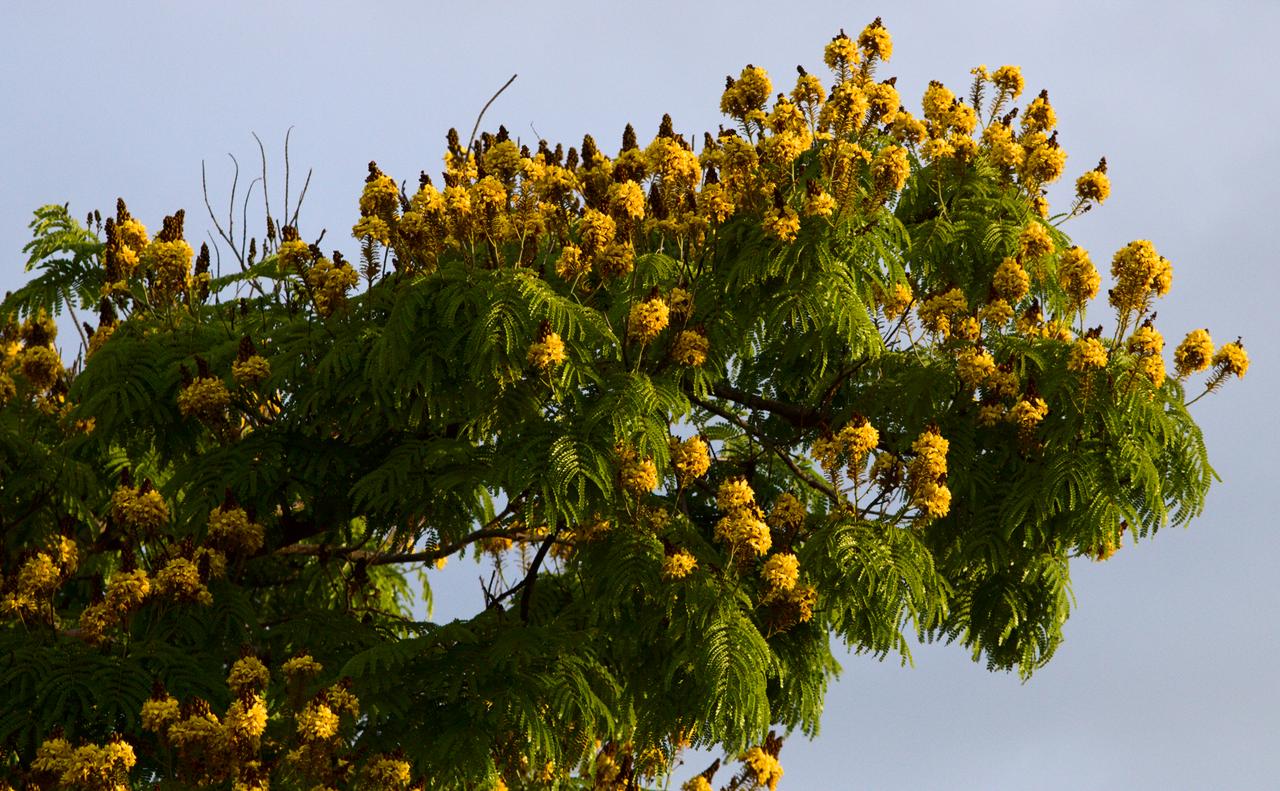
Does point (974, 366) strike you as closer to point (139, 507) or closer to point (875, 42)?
point (875, 42)

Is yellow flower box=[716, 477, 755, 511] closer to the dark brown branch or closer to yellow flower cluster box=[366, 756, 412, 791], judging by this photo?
the dark brown branch

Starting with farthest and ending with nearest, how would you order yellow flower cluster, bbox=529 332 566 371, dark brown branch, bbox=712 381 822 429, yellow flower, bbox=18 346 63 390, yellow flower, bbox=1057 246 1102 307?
yellow flower, bbox=18 346 63 390
dark brown branch, bbox=712 381 822 429
yellow flower, bbox=1057 246 1102 307
yellow flower cluster, bbox=529 332 566 371

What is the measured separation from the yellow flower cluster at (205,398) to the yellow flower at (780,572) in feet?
11.0

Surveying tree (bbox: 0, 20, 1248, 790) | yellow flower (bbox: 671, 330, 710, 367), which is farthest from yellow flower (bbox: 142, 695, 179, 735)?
yellow flower (bbox: 671, 330, 710, 367)

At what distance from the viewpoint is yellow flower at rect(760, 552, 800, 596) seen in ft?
31.3

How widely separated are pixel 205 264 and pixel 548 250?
231cm

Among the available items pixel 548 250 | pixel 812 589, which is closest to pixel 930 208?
pixel 548 250

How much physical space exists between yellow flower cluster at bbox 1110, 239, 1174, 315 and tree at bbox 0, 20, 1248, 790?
0.07 feet

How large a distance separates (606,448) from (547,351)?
0.66m

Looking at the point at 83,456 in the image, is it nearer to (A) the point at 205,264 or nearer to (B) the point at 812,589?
(A) the point at 205,264

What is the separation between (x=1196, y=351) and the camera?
412 inches

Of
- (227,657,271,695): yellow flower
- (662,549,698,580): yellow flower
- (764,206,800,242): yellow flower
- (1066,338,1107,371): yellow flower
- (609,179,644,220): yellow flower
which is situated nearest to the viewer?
(227,657,271,695): yellow flower

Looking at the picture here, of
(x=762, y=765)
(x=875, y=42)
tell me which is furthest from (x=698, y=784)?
(x=875, y=42)

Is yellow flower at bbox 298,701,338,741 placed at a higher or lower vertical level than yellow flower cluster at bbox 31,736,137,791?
higher
